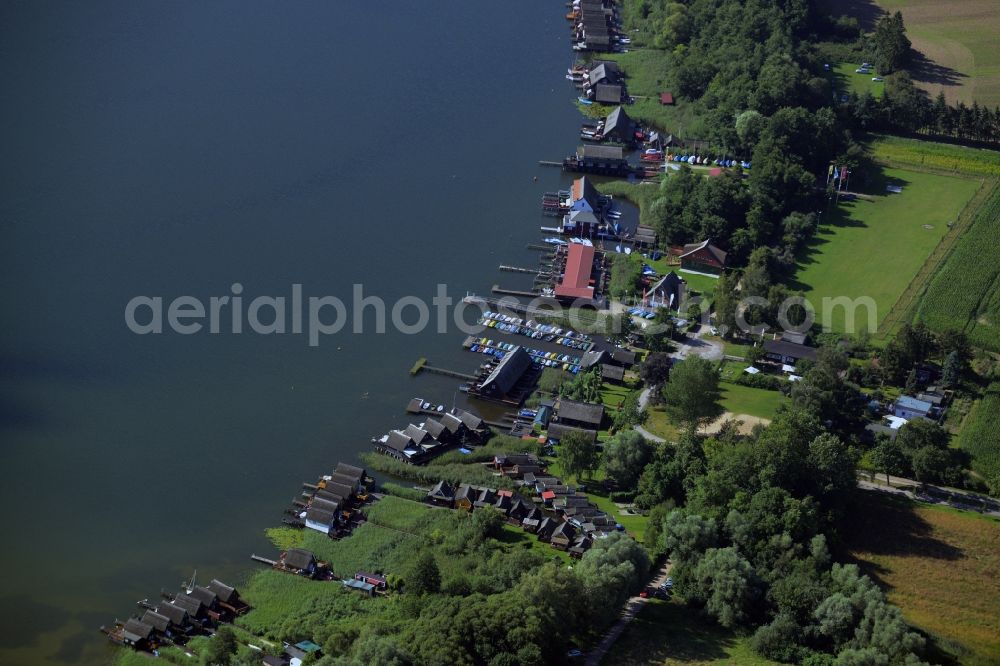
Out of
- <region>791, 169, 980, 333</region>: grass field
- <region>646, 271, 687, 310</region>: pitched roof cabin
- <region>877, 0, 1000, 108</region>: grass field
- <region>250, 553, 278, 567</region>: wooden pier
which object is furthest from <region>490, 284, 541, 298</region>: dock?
<region>877, 0, 1000, 108</region>: grass field

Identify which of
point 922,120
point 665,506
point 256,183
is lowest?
point 665,506

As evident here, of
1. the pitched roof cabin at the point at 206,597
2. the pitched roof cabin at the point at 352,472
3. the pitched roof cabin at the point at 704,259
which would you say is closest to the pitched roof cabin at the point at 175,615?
the pitched roof cabin at the point at 206,597

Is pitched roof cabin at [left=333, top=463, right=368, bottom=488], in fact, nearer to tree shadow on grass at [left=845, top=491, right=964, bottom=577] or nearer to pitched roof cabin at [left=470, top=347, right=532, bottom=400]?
pitched roof cabin at [left=470, top=347, right=532, bottom=400]

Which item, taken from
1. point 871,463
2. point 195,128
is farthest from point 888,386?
point 195,128

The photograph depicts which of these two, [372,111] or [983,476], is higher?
[372,111]

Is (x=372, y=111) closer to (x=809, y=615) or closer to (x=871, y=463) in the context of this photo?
(x=871, y=463)

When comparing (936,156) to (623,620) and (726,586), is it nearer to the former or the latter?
(726,586)

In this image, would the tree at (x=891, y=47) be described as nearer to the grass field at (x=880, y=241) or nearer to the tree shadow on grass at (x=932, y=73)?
the tree shadow on grass at (x=932, y=73)
